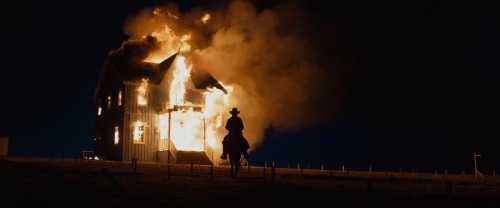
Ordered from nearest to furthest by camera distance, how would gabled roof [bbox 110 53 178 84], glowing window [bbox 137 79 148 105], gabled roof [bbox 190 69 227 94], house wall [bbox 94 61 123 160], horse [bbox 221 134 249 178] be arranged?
horse [bbox 221 134 249 178] → glowing window [bbox 137 79 148 105] → gabled roof [bbox 110 53 178 84] → house wall [bbox 94 61 123 160] → gabled roof [bbox 190 69 227 94]

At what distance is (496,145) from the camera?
131 m

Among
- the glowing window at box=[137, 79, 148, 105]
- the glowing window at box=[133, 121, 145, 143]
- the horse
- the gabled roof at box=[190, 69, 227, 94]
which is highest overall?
the gabled roof at box=[190, 69, 227, 94]

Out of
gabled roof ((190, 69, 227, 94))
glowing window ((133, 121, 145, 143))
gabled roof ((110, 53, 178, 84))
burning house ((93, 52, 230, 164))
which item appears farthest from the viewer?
gabled roof ((190, 69, 227, 94))

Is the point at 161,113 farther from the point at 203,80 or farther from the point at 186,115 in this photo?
the point at 203,80

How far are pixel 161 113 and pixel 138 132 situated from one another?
2374 mm

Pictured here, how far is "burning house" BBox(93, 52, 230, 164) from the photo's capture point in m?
42.9

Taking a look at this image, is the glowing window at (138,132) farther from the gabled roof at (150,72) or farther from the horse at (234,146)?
the horse at (234,146)

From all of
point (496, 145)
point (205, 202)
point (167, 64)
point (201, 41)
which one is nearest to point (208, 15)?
point (201, 41)

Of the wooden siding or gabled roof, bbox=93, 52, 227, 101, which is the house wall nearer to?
the wooden siding

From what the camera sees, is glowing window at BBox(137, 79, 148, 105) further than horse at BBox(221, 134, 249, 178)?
Yes

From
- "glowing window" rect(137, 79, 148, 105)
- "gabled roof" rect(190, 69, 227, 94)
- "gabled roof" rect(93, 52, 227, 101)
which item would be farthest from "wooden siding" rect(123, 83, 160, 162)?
"gabled roof" rect(190, 69, 227, 94)

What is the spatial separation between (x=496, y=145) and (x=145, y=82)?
11127 cm

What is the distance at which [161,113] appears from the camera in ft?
144

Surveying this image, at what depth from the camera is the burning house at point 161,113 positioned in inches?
1689
